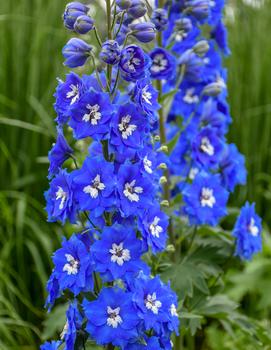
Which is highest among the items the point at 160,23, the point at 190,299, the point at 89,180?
the point at 160,23

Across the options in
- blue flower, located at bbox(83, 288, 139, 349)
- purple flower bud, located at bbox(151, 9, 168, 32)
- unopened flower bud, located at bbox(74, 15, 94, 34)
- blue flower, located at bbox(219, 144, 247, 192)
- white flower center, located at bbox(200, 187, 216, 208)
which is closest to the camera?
blue flower, located at bbox(83, 288, 139, 349)

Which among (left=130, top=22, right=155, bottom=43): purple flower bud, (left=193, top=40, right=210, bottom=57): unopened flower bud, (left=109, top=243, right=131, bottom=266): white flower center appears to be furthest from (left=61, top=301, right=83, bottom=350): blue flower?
(left=193, top=40, right=210, bottom=57): unopened flower bud

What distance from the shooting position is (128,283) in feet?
6.16

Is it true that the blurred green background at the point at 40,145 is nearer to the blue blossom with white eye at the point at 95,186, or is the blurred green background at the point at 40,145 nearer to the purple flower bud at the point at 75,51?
the blue blossom with white eye at the point at 95,186

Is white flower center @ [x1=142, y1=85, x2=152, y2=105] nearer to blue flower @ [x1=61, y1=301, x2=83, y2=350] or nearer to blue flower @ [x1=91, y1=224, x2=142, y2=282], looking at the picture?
blue flower @ [x1=91, y1=224, x2=142, y2=282]

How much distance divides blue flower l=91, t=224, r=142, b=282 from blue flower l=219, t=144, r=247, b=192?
40.8 inches

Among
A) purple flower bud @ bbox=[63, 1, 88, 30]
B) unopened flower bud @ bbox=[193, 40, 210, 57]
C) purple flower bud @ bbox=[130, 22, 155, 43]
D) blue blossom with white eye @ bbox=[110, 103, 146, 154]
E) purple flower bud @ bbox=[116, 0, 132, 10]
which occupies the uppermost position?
purple flower bud @ bbox=[116, 0, 132, 10]

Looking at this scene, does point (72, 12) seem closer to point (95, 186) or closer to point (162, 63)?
point (95, 186)

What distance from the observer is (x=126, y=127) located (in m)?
1.85

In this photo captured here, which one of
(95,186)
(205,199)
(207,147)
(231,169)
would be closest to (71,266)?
(95,186)

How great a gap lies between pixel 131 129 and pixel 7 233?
1954 mm

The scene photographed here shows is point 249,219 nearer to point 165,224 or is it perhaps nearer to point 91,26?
point 165,224

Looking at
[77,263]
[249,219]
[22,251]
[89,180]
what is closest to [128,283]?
[77,263]

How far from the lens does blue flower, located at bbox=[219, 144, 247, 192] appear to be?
2816 mm
